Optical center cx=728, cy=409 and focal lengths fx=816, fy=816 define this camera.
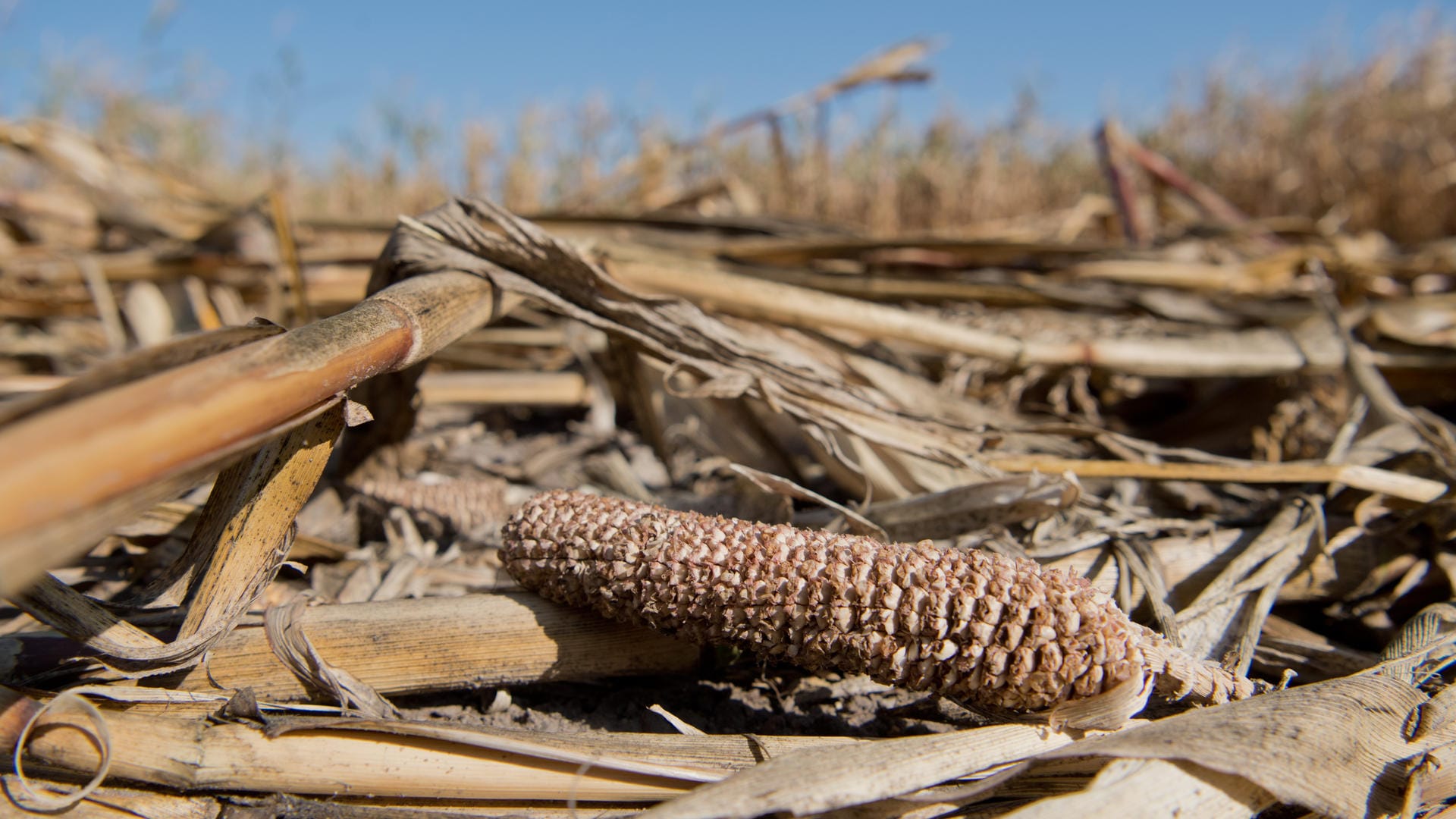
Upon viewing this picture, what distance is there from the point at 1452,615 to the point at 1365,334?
4.96 feet

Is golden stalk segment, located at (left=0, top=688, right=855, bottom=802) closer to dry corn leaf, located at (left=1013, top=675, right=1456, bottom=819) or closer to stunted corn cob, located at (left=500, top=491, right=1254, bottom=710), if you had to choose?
stunted corn cob, located at (left=500, top=491, right=1254, bottom=710)

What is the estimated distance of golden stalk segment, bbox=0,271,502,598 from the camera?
0.55 m

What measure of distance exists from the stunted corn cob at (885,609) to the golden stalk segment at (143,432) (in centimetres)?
39

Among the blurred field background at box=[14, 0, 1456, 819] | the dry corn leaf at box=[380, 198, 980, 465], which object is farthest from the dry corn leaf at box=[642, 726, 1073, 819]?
the dry corn leaf at box=[380, 198, 980, 465]

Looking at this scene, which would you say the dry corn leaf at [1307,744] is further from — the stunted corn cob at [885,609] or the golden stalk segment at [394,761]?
the golden stalk segment at [394,761]

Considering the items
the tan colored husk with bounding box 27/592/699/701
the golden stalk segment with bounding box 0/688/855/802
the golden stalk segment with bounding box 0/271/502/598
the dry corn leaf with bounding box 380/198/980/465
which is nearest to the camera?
the golden stalk segment with bounding box 0/271/502/598

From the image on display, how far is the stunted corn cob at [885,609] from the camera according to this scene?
34.7 inches

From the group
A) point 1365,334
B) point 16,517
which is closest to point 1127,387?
point 1365,334

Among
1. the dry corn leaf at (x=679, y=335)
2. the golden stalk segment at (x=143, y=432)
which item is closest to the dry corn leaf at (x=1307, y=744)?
the dry corn leaf at (x=679, y=335)

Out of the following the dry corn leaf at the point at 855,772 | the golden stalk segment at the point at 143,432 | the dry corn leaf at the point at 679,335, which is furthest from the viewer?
the dry corn leaf at the point at 679,335

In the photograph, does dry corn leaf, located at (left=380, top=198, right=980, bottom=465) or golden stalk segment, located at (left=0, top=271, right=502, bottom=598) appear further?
dry corn leaf, located at (left=380, top=198, right=980, bottom=465)

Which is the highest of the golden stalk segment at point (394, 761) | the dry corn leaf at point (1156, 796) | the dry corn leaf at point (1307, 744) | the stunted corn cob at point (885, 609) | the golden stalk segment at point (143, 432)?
the golden stalk segment at point (143, 432)

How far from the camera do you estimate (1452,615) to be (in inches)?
47.9

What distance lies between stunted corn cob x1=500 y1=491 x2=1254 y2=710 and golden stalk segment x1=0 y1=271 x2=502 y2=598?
389 millimetres
